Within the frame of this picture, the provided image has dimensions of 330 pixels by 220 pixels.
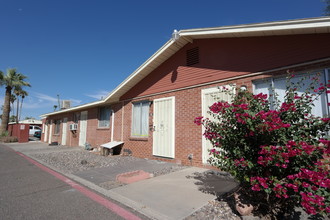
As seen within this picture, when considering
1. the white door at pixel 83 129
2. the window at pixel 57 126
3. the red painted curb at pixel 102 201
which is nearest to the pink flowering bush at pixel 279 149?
the red painted curb at pixel 102 201

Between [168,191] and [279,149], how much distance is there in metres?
2.63

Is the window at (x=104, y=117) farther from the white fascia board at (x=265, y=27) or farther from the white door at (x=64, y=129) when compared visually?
the white fascia board at (x=265, y=27)

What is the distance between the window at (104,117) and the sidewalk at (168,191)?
632cm

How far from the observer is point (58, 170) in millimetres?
6543

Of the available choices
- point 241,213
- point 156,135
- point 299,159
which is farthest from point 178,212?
point 156,135

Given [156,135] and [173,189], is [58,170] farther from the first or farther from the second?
[173,189]

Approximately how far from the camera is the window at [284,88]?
4.27m

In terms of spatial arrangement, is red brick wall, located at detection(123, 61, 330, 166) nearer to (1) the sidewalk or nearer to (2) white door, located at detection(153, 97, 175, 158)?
(2) white door, located at detection(153, 97, 175, 158)

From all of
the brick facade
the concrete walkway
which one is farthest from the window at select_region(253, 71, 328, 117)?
the concrete walkway

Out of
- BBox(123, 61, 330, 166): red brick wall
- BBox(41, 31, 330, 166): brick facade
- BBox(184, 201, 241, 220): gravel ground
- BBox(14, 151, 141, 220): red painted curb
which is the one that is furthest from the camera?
BBox(123, 61, 330, 166): red brick wall

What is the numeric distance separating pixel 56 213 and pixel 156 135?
205 inches

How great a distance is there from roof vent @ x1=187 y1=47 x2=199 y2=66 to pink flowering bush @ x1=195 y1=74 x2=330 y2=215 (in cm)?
419

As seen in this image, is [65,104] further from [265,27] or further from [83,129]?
[265,27]

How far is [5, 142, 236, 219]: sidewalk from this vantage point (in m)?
3.31
